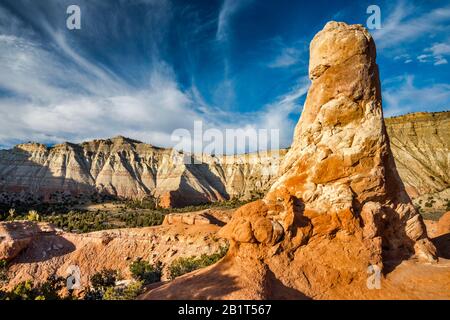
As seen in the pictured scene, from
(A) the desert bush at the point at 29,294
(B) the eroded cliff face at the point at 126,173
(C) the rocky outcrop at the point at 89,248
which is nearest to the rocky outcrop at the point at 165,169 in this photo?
(B) the eroded cliff face at the point at 126,173

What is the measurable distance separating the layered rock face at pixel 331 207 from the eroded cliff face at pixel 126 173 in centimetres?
6987

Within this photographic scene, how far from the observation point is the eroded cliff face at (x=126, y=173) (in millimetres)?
90250

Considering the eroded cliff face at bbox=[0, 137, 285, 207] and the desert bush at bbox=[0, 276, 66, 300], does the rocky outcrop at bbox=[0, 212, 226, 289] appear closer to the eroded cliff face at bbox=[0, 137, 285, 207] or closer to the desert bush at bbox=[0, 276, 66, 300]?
the desert bush at bbox=[0, 276, 66, 300]

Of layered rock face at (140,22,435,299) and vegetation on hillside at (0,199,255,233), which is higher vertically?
layered rock face at (140,22,435,299)

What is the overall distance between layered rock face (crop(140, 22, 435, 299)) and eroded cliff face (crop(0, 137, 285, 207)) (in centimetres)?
6987

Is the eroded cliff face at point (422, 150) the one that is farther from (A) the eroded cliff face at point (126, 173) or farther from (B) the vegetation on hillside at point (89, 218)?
(B) the vegetation on hillside at point (89, 218)

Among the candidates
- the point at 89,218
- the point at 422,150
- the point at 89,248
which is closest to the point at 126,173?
the point at 89,218

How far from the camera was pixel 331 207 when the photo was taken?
11641 mm

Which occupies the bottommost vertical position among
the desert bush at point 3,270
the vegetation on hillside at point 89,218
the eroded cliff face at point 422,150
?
the desert bush at point 3,270

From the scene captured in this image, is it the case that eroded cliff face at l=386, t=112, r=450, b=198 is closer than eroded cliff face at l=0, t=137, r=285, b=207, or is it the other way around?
eroded cliff face at l=386, t=112, r=450, b=198

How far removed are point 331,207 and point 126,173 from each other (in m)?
99.2

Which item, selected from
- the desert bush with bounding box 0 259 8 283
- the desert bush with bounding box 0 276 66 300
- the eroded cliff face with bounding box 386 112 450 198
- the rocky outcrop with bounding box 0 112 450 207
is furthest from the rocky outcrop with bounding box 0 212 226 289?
the rocky outcrop with bounding box 0 112 450 207

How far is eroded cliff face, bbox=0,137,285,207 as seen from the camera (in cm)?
9025

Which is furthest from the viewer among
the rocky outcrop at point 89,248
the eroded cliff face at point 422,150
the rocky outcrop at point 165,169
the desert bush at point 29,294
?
the rocky outcrop at point 165,169
